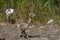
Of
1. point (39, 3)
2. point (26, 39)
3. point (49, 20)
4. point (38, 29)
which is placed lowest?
point (26, 39)

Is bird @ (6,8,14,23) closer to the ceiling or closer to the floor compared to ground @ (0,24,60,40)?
closer to the ceiling

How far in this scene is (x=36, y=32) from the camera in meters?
7.55

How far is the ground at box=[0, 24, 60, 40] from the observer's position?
272 inches

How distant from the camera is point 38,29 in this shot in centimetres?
795

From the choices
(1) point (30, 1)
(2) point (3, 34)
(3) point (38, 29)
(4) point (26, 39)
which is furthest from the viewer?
(1) point (30, 1)

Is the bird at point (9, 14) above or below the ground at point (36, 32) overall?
above

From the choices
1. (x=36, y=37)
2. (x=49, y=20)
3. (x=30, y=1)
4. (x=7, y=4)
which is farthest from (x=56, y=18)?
(x=36, y=37)

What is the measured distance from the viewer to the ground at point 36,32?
6898mm

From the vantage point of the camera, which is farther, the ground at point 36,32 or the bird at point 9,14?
the bird at point 9,14

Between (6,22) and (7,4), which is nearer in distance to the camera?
(6,22)

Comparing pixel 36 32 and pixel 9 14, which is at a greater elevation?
pixel 9 14

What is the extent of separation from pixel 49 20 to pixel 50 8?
0.63 metres

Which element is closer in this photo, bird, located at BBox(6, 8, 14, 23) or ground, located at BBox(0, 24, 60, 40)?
ground, located at BBox(0, 24, 60, 40)

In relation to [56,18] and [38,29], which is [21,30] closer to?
[38,29]
